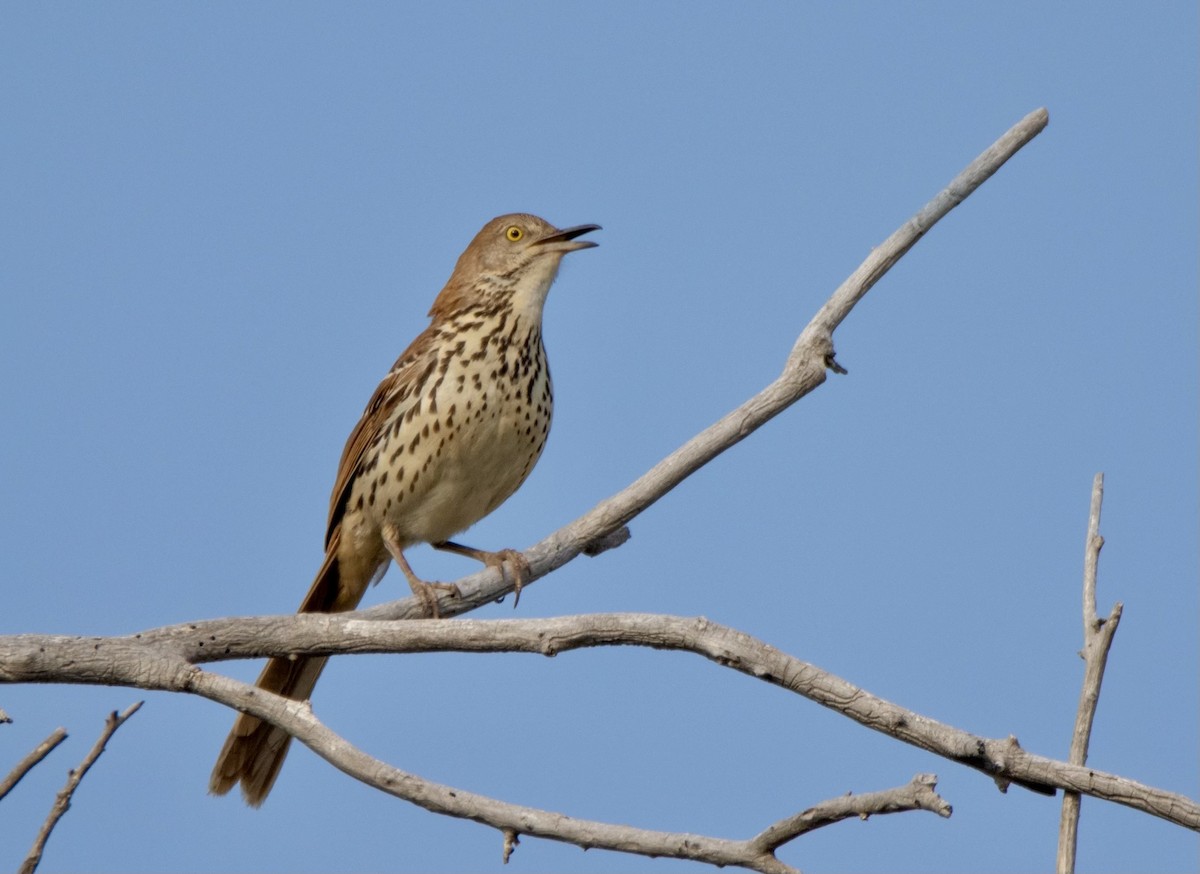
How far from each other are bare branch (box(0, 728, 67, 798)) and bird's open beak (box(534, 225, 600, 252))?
4279 millimetres

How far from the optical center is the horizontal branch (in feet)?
13.4

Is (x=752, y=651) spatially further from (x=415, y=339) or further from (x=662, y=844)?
(x=415, y=339)

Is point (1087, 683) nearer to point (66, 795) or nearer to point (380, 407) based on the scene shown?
point (66, 795)

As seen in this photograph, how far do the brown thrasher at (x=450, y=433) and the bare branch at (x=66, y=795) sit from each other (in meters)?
2.51

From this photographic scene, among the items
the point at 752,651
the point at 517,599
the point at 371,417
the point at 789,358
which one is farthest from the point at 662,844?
the point at 371,417

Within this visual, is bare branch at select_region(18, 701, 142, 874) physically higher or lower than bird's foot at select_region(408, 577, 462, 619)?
lower

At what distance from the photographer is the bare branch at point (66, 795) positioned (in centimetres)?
388

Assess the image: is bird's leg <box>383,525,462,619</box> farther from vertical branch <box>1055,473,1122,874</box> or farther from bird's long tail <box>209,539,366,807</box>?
vertical branch <box>1055,473,1122,874</box>

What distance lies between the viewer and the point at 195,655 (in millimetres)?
5133

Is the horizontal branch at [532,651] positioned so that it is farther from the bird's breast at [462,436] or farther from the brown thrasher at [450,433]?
the bird's breast at [462,436]

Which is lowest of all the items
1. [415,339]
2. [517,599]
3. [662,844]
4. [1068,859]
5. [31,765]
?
[31,765]

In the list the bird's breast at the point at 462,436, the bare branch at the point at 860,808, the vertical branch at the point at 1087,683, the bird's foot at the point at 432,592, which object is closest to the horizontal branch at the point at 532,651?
the vertical branch at the point at 1087,683

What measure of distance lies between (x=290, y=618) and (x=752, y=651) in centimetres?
180

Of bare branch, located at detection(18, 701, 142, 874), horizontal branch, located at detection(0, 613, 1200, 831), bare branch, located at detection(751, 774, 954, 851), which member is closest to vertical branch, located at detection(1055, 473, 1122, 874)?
horizontal branch, located at detection(0, 613, 1200, 831)
